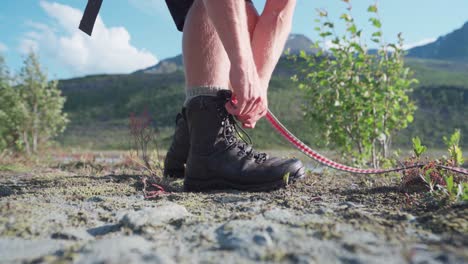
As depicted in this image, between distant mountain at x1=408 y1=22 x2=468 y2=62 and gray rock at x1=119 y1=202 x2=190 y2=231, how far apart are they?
150m

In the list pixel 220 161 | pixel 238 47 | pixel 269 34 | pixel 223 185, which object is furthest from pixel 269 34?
pixel 223 185

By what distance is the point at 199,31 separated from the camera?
2.27 metres

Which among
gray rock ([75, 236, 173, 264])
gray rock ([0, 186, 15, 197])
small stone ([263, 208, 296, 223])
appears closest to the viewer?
gray rock ([75, 236, 173, 264])

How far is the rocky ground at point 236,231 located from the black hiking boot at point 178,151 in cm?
80

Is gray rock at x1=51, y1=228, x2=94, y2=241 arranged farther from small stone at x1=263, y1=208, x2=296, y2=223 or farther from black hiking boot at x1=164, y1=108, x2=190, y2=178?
black hiking boot at x1=164, y1=108, x2=190, y2=178

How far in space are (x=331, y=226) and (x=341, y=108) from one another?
351cm

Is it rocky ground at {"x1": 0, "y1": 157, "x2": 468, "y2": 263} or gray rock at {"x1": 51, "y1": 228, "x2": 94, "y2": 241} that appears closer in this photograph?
rocky ground at {"x1": 0, "y1": 157, "x2": 468, "y2": 263}

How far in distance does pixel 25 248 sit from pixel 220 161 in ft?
3.92

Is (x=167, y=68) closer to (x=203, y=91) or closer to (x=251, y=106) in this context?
(x=203, y=91)

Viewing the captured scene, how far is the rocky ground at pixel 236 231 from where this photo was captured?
0.92 metres

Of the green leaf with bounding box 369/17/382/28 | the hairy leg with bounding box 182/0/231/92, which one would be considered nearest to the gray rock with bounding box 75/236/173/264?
the hairy leg with bounding box 182/0/231/92

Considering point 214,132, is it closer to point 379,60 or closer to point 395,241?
point 395,241

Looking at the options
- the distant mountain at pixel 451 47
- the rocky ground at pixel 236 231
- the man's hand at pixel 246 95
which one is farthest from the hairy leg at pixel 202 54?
the distant mountain at pixel 451 47

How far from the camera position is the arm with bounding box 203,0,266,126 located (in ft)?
6.14
